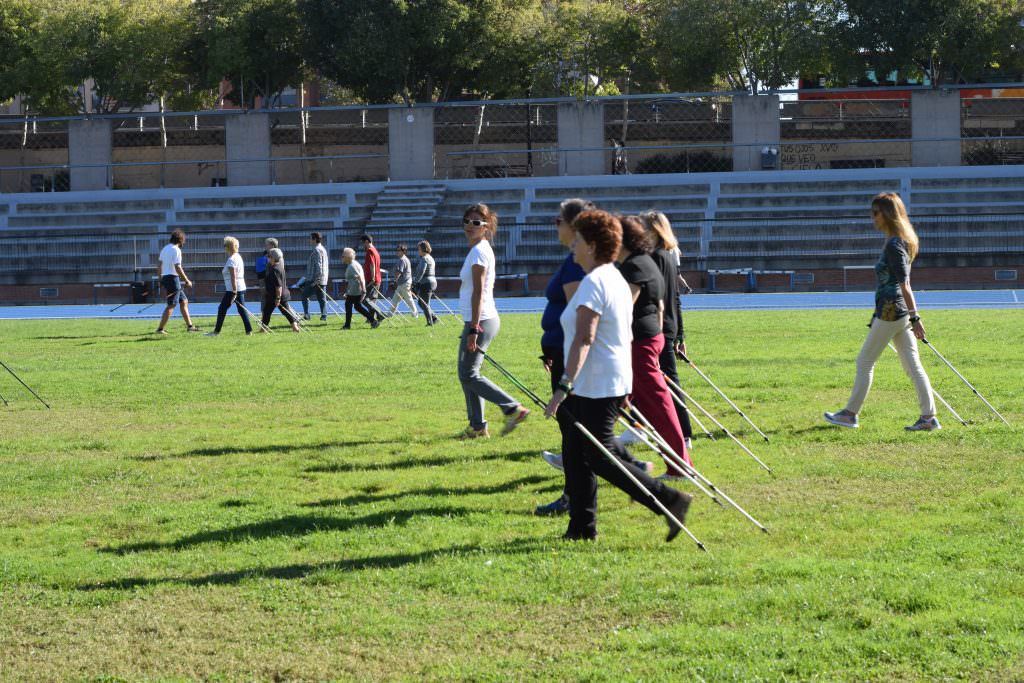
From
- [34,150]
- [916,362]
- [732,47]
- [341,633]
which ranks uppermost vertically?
[732,47]

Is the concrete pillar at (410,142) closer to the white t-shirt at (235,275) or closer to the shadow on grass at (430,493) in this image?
the white t-shirt at (235,275)

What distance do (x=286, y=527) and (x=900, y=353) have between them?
5558mm

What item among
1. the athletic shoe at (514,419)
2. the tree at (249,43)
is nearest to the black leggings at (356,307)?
the athletic shoe at (514,419)

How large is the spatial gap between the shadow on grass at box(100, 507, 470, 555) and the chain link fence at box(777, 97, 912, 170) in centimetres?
3568

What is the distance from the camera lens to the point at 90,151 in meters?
46.5

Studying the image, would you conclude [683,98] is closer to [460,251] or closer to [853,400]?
[460,251]

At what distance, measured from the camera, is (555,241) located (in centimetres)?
3712

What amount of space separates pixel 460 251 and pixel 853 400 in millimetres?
27209

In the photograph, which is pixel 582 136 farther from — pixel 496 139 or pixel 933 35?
pixel 933 35

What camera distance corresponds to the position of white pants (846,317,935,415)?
35.0 feet

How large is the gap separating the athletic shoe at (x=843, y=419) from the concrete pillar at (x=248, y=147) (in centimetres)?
3642

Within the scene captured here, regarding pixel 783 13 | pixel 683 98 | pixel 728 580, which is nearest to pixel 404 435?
pixel 728 580

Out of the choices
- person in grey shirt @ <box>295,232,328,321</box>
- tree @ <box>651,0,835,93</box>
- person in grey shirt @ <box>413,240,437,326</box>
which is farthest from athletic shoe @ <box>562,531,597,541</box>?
tree @ <box>651,0,835,93</box>

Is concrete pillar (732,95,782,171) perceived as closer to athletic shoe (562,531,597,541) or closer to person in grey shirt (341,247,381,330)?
person in grey shirt (341,247,381,330)
